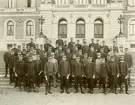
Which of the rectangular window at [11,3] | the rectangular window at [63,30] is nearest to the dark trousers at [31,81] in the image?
the rectangular window at [63,30]

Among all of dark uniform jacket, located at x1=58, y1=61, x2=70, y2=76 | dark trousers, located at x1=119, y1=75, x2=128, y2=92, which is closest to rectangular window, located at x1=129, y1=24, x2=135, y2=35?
dark trousers, located at x1=119, y1=75, x2=128, y2=92

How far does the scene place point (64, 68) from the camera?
15.8 meters

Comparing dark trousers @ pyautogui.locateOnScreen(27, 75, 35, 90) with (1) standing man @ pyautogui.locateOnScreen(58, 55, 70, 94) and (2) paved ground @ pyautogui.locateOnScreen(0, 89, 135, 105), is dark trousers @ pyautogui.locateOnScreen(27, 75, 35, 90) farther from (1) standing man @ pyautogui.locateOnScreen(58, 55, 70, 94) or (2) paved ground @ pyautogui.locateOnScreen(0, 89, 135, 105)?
(1) standing man @ pyautogui.locateOnScreen(58, 55, 70, 94)

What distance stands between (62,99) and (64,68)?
1.92m

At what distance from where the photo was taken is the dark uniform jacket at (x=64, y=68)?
622 inches

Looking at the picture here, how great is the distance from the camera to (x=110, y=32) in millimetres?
38281

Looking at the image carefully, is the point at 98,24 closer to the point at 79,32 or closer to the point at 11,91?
the point at 79,32

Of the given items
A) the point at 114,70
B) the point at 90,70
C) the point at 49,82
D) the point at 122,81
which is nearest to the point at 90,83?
the point at 90,70

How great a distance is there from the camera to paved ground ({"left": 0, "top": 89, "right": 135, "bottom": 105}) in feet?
44.8

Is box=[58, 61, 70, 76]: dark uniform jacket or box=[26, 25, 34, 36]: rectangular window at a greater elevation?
box=[26, 25, 34, 36]: rectangular window

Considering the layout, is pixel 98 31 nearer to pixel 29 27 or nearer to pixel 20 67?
pixel 29 27

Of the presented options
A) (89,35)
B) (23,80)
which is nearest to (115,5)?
(89,35)

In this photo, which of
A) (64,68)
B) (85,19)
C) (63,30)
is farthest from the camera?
(63,30)

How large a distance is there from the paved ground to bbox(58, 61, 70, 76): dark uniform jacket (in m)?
1.00
